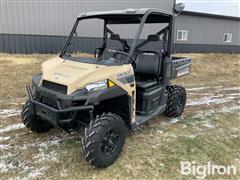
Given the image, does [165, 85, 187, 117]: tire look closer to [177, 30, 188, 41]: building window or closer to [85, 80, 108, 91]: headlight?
[85, 80, 108, 91]: headlight

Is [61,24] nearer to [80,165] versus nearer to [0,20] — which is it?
[0,20]

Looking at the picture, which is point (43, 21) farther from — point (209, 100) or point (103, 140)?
point (103, 140)

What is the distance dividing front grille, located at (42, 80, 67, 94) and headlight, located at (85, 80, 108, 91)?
30 centimetres

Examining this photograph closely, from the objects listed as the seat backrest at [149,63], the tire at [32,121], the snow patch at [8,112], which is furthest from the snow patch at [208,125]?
the snow patch at [8,112]

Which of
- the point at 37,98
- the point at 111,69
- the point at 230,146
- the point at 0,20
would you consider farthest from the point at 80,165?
the point at 0,20

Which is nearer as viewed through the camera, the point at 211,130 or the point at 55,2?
the point at 211,130

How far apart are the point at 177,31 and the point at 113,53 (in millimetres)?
15042

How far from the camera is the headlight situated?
315 centimetres

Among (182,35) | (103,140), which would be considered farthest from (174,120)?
(182,35)

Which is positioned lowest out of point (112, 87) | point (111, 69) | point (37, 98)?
point (37, 98)

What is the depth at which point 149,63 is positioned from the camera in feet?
14.3

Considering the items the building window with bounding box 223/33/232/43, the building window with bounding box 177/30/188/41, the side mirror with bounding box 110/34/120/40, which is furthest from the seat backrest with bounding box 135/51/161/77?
the building window with bounding box 223/33/232/43

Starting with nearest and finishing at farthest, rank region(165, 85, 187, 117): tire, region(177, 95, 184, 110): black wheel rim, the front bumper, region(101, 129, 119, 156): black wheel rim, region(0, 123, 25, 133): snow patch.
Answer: the front bumper < region(101, 129, 119, 156): black wheel rim < region(0, 123, 25, 133): snow patch < region(165, 85, 187, 117): tire < region(177, 95, 184, 110): black wheel rim

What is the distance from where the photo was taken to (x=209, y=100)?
671cm
